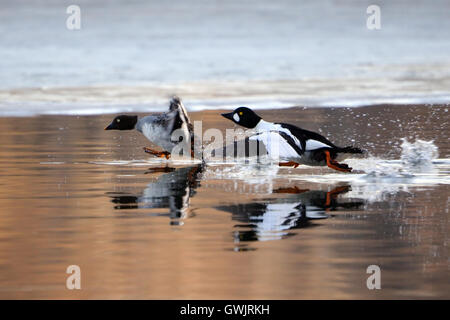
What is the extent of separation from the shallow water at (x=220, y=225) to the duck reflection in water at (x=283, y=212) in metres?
0.02

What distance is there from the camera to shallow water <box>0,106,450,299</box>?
542cm

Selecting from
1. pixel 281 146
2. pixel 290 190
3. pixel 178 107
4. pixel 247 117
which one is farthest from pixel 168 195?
pixel 178 107

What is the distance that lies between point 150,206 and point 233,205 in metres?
0.71

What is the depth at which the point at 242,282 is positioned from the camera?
5418mm

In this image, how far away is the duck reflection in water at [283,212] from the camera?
6.67 metres

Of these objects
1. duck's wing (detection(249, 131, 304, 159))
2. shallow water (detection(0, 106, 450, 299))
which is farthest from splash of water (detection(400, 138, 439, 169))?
duck's wing (detection(249, 131, 304, 159))

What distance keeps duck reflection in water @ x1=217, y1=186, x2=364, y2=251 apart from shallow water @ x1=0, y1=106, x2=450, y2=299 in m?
0.02

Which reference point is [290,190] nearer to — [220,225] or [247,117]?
[247,117]

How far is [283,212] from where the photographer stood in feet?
24.7

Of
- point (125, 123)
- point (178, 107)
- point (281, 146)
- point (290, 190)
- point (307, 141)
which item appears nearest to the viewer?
point (290, 190)

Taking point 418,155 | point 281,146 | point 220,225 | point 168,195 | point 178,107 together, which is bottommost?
point 220,225

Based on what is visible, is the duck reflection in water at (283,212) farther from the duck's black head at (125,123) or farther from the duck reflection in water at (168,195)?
the duck's black head at (125,123)

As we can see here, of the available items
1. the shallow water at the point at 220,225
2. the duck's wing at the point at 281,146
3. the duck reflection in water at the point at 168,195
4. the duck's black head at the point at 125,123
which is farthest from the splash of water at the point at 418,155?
the duck's black head at the point at 125,123

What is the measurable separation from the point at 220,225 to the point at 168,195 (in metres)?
1.61
